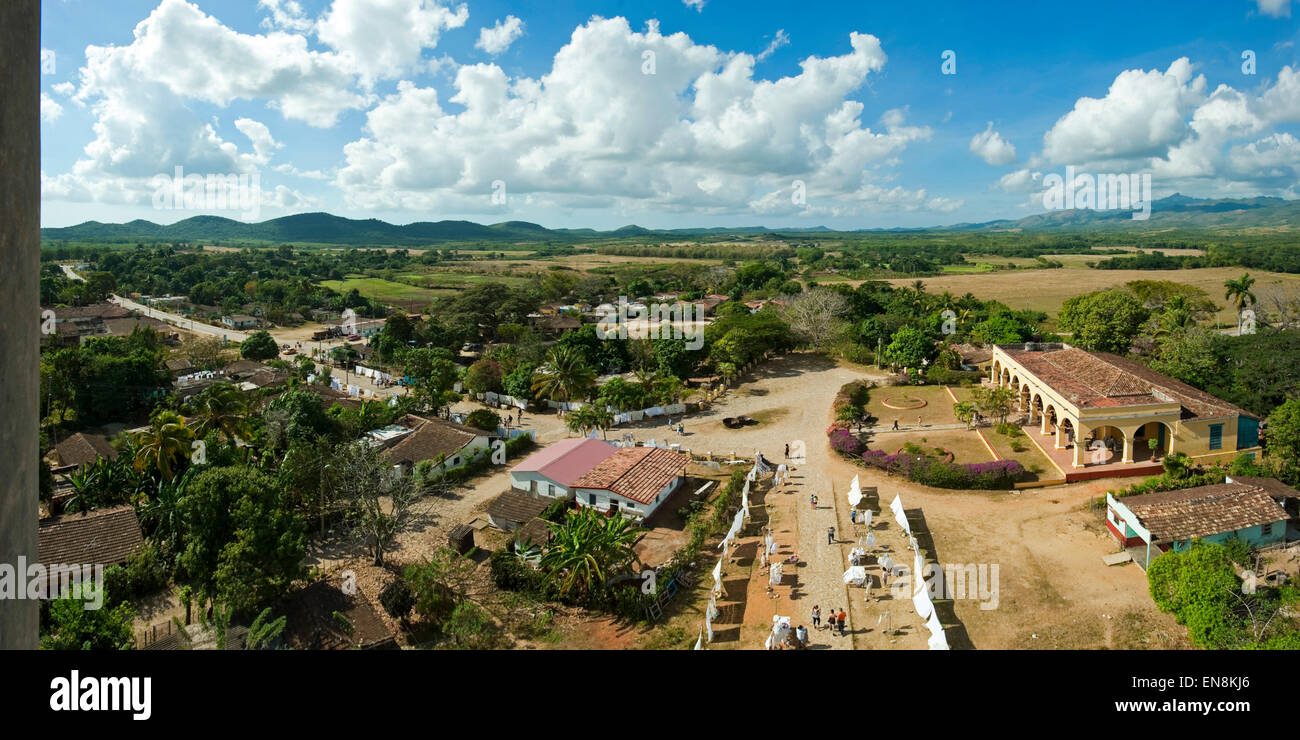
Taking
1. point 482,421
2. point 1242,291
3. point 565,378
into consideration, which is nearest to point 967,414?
point 565,378

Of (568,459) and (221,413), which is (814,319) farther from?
(221,413)

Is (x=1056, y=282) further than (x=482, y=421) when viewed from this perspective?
Yes

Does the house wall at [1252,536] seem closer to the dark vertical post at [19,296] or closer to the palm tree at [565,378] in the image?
the dark vertical post at [19,296]

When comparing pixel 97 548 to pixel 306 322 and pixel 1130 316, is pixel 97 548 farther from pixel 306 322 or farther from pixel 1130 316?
pixel 306 322

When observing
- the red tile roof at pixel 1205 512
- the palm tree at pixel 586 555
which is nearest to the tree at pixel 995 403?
the red tile roof at pixel 1205 512

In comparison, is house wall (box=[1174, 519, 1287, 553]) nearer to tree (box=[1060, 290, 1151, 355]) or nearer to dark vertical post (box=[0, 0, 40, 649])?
dark vertical post (box=[0, 0, 40, 649])

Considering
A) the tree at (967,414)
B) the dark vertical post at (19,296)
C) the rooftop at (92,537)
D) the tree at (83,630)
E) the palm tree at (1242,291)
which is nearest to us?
the dark vertical post at (19,296)

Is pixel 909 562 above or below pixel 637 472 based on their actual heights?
below
